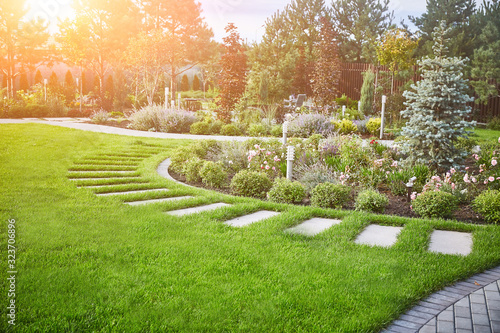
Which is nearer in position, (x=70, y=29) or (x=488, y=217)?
(x=488, y=217)

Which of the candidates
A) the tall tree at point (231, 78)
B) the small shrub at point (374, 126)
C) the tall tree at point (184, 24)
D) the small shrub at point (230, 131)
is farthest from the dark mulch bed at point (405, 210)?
the tall tree at point (184, 24)

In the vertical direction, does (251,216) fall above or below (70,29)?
below

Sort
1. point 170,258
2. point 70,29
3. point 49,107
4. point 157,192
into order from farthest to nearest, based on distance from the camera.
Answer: point 70,29 < point 49,107 < point 157,192 < point 170,258

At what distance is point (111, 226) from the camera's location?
374cm

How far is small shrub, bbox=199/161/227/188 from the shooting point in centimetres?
564

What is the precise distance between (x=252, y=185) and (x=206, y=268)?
2379mm

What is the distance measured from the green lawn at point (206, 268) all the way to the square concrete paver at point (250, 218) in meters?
0.12

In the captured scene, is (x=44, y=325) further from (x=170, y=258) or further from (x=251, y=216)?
(x=251, y=216)

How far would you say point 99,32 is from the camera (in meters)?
21.7

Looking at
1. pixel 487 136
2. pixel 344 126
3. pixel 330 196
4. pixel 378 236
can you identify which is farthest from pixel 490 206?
pixel 487 136

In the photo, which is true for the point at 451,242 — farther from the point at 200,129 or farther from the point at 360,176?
the point at 200,129

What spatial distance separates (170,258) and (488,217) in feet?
10.4

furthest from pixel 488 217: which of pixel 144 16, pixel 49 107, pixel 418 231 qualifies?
pixel 144 16

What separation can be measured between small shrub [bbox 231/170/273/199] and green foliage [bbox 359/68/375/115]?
9.38 metres
